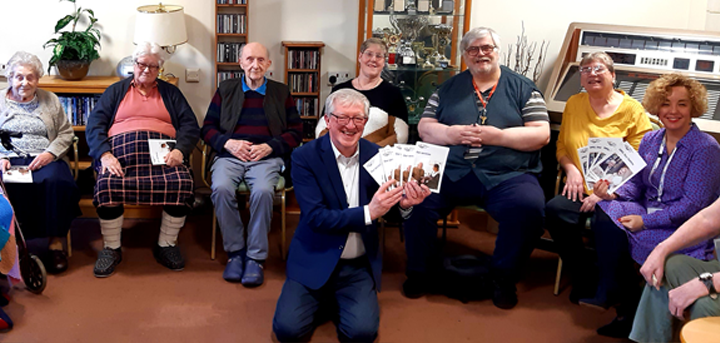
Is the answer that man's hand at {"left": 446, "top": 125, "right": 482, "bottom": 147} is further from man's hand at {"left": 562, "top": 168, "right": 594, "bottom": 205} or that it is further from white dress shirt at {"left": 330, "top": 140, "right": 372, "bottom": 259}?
white dress shirt at {"left": 330, "top": 140, "right": 372, "bottom": 259}

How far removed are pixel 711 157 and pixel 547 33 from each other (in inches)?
84.3

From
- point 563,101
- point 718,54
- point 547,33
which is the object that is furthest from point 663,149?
point 547,33

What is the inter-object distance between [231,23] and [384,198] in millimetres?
2189

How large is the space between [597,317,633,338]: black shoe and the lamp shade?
2.94 meters

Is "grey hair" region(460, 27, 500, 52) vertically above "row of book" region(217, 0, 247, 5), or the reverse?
"row of book" region(217, 0, 247, 5)

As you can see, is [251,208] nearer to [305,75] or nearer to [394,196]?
[394,196]

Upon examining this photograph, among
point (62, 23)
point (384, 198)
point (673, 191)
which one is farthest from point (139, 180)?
point (673, 191)

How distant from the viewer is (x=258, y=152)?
3613mm

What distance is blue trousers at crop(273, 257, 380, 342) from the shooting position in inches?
106

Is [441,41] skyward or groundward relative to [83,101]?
skyward

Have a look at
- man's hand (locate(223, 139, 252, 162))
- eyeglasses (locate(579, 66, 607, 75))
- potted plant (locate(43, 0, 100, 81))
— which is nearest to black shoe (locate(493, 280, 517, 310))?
eyeglasses (locate(579, 66, 607, 75))

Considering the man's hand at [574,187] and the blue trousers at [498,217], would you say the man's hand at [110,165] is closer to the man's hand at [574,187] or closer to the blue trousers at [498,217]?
the blue trousers at [498,217]

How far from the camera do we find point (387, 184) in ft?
8.45

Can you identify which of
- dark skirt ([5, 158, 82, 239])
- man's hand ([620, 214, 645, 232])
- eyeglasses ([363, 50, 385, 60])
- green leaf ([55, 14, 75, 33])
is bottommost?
dark skirt ([5, 158, 82, 239])
